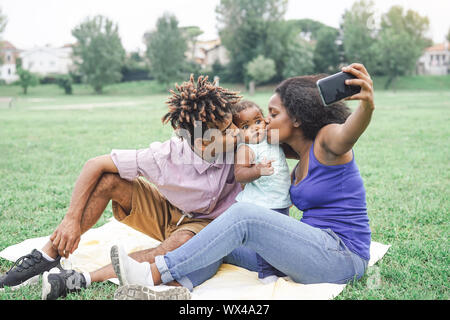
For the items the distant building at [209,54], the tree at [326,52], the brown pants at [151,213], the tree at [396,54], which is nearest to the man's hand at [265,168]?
the brown pants at [151,213]

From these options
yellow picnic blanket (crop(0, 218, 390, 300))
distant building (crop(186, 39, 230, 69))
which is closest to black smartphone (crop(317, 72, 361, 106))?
yellow picnic blanket (crop(0, 218, 390, 300))

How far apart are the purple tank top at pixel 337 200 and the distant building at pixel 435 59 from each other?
80952mm

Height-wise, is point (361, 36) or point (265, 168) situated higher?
point (361, 36)

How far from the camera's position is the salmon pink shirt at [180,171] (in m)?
3.11

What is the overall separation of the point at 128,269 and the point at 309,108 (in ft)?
4.93

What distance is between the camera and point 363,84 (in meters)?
2.33

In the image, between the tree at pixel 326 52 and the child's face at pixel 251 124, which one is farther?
the tree at pixel 326 52

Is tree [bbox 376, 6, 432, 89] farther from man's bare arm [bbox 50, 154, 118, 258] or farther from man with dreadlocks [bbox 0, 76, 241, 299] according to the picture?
man's bare arm [bbox 50, 154, 118, 258]

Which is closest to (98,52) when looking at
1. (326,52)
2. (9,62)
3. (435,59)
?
(326,52)

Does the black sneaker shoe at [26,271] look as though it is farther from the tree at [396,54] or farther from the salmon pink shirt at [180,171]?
the tree at [396,54]

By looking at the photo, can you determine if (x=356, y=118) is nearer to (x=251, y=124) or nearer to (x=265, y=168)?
(x=265, y=168)

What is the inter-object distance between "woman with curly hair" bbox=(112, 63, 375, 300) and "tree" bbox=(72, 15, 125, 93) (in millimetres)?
48514

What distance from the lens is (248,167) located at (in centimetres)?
291

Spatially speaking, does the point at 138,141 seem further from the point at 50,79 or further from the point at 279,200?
the point at 50,79
